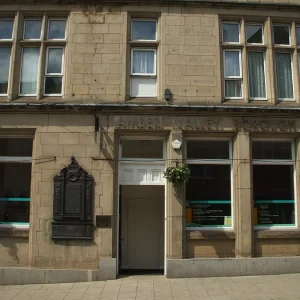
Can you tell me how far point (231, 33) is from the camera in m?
11.3

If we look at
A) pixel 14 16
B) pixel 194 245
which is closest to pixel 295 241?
pixel 194 245

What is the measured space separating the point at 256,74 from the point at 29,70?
6726mm

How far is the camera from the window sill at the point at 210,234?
1017 cm

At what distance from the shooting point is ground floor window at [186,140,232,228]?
10.5 metres

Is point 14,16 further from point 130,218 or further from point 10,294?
point 10,294

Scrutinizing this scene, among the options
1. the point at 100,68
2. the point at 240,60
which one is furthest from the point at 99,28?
the point at 240,60

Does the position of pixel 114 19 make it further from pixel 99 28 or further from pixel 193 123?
pixel 193 123

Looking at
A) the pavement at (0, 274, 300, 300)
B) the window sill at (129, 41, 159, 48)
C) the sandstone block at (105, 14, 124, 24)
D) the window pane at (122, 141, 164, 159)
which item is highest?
the sandstone block at (105, 14, 124, 24)

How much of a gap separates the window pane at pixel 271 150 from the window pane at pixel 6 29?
7.92 metres

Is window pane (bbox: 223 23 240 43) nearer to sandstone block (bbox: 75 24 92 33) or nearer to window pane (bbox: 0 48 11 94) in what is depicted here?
sandstone block (bbox: 75 24 92 33)

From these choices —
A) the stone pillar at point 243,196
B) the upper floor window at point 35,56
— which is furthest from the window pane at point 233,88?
the upper floor window at point 35,56

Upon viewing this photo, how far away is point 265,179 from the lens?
1079 centimetres

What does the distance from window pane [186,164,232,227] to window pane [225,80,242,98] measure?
6.96 feet

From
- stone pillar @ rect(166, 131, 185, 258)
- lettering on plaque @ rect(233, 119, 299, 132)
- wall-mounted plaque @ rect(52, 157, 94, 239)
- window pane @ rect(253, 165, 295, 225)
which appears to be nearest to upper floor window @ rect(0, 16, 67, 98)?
wall-mounted plaque @ rect(52, 157, 94, 239)
